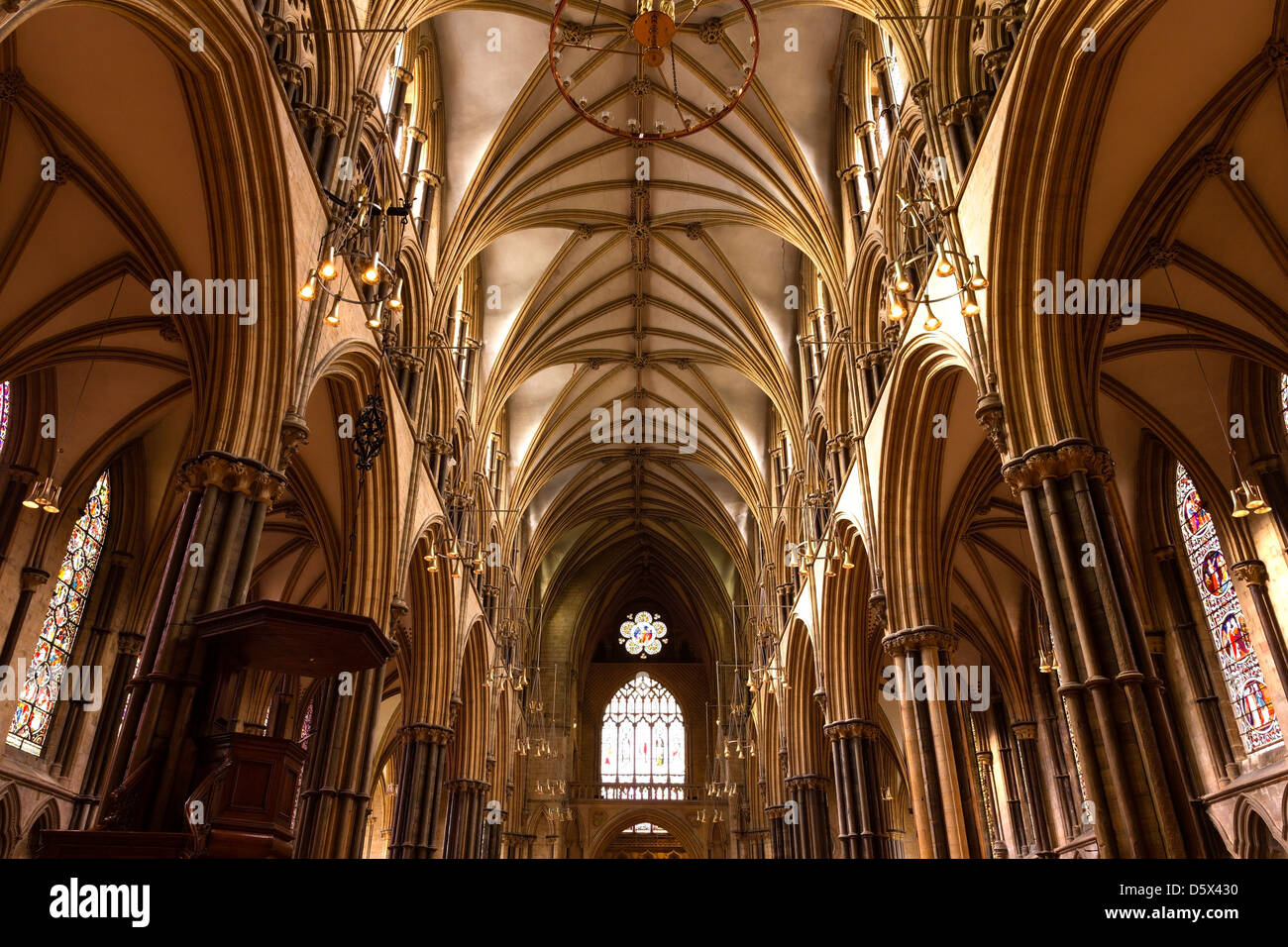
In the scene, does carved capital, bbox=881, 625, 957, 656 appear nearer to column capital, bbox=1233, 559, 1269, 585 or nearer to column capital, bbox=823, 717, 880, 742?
column capital, bbox=1233, 559, 1269, 585

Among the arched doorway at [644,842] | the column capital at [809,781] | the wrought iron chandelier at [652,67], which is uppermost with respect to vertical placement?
the wrought iron chandelier at [652,67]

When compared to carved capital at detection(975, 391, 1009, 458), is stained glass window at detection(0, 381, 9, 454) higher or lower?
higher

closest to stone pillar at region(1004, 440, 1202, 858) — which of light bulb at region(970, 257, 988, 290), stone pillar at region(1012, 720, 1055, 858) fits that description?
light bulb at region(970, 257, 988, 290)

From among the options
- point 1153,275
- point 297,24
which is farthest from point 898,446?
point 297,24

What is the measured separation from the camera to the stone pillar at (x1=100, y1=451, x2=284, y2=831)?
25.5ft

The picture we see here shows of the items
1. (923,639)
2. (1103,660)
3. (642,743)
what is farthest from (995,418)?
(642,743)

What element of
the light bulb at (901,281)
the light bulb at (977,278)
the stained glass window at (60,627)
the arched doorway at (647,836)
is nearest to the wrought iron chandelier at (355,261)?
the light bulb at (901,281)

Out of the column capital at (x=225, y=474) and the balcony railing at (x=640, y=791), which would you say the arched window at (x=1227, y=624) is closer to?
the column capital at (x=225, y=474)

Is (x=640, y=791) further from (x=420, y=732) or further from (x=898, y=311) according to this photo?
(x=898, y=311)

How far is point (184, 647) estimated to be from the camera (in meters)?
8.44

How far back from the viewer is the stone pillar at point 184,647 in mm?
7762

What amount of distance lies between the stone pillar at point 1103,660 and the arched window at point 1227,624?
269 inches

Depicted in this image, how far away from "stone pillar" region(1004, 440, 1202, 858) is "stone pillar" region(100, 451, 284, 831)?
757 centimetres
